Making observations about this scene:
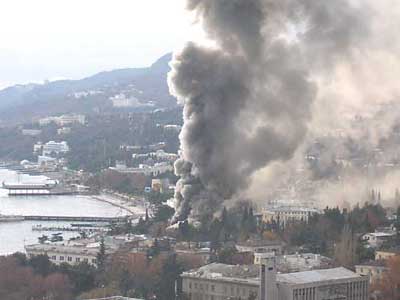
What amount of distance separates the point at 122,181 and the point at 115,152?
15.3 meters

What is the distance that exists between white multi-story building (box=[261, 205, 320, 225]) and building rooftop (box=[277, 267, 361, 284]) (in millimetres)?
10617

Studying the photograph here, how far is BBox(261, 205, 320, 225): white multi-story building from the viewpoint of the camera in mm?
33159

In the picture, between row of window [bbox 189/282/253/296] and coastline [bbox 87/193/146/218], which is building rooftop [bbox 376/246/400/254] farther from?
coastline [bbox 87/193/146/218]

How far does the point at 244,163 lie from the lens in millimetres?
31828

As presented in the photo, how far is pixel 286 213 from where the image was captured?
34812 millimetres

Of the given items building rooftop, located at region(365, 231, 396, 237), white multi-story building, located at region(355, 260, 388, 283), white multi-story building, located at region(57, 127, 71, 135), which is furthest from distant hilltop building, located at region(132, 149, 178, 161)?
white multi-story building, located at region(355, 260, 388, 283)

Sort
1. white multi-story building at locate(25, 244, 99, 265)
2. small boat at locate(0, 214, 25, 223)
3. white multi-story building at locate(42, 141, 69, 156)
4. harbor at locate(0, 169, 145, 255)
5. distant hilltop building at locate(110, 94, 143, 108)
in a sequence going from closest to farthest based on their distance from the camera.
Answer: white multi-story building at locate(25, 244, 99, 265), harbor at locate(0, 169, 145, 255), small boat at locate(0, 214, 25, 223), white multi-story building at locate(42, 141, 69, 156), distant hilltop building at locate(110, 94, 143, 108)

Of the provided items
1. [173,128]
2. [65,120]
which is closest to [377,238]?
[173,128]

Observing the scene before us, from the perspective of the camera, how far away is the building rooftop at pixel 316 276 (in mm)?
20659

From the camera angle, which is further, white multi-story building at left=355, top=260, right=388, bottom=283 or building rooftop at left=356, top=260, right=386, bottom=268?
building rooftop at left=356, top=260, right=386, bottom=268

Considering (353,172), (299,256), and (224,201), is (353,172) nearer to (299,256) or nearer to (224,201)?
(224,201)

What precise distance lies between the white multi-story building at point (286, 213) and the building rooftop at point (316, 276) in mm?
10617

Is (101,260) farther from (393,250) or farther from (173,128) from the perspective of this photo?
(173,128)

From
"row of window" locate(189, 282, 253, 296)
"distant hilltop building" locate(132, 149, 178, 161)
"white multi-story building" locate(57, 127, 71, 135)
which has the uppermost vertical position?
"white multi-story building" locate(57, 127, 71, 135)
